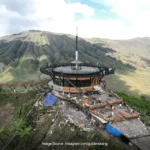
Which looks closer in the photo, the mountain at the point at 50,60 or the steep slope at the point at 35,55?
the mountain at the point at 50,60

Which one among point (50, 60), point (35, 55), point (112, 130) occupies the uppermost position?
point (112, 130)

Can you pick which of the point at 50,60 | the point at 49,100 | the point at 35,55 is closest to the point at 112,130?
the point at 49,100

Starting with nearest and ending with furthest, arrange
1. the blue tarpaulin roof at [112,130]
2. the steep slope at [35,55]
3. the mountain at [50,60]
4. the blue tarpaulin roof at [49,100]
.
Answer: the blue tarpaulin roof at [112,130], the blue tarpaulin roof at [49,100], the mountain at [50,60], the steep slope at [35,55]

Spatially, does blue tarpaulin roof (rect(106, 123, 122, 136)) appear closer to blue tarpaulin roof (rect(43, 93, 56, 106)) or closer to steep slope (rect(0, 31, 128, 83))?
blue tarpaulin roof (rect(43, 93, 56, 106))

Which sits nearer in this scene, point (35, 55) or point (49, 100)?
point (49, 100)

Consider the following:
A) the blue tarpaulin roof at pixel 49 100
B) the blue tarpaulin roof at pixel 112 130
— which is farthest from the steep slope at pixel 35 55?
the blue tarpaulin roof at pixel 112 130

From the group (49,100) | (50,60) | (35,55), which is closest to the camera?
(49,100)

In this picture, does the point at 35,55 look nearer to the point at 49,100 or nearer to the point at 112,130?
the point at 49,100

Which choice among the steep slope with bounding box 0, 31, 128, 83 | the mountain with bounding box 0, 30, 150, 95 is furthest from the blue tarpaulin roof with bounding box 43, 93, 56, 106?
the steep slope with bounding box 0, 31, 128, 83

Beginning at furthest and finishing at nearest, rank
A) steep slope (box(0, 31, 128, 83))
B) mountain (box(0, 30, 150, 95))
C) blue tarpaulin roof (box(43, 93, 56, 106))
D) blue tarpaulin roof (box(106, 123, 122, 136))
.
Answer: steep slope (box(0, 31, 128, 83)), mountain (box(0, 30, 150, 95)), blue tarpaulin roof (box(43, 93, 56, 106)), blue tarpaulin roof (box(106, 123, 122, 136))

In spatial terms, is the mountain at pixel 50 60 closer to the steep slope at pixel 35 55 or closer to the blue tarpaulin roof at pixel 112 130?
the steep slope at pixel 35 55

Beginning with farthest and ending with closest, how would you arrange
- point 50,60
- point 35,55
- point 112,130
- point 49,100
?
1. point 35,55
2. point 50,60
3. point 49,100
4. point 112,130

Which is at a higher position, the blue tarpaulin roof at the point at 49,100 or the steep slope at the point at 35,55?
the blue tarpaulin roof at the point at 49,100

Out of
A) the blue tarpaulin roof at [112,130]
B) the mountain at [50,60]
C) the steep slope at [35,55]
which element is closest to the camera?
the blue tarpaulin roof at [112,130]
